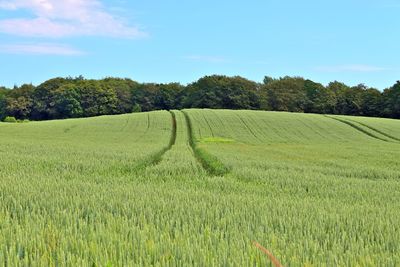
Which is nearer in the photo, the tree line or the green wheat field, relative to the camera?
the green wheat field

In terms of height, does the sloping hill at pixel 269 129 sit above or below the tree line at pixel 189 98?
below

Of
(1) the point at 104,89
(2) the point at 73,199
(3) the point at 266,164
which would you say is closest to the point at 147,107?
(1) the point at 104,89

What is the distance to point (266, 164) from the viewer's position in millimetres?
20516

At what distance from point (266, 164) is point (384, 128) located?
49.4 m

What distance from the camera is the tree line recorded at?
117m

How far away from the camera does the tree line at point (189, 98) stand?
116750 mm

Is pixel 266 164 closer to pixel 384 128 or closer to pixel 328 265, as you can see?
pixel 328 265

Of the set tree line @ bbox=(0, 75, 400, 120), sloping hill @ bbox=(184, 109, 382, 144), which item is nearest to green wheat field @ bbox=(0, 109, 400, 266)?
sloping hill @ bbox=(184, 109, 382, 144)

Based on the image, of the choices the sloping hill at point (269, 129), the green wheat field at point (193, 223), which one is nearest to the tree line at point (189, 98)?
the sloping hill at point (269, 129)

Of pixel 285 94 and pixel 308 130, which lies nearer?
pixel 308 130

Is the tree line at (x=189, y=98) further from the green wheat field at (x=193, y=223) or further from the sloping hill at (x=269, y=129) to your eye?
the green wheat field at (x=193, y=223)

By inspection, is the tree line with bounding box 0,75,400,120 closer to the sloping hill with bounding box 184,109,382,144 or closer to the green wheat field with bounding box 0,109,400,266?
the sloping hill with bounding box 184,109,382,144

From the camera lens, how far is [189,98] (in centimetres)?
12506

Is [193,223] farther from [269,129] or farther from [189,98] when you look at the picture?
[189,98]
